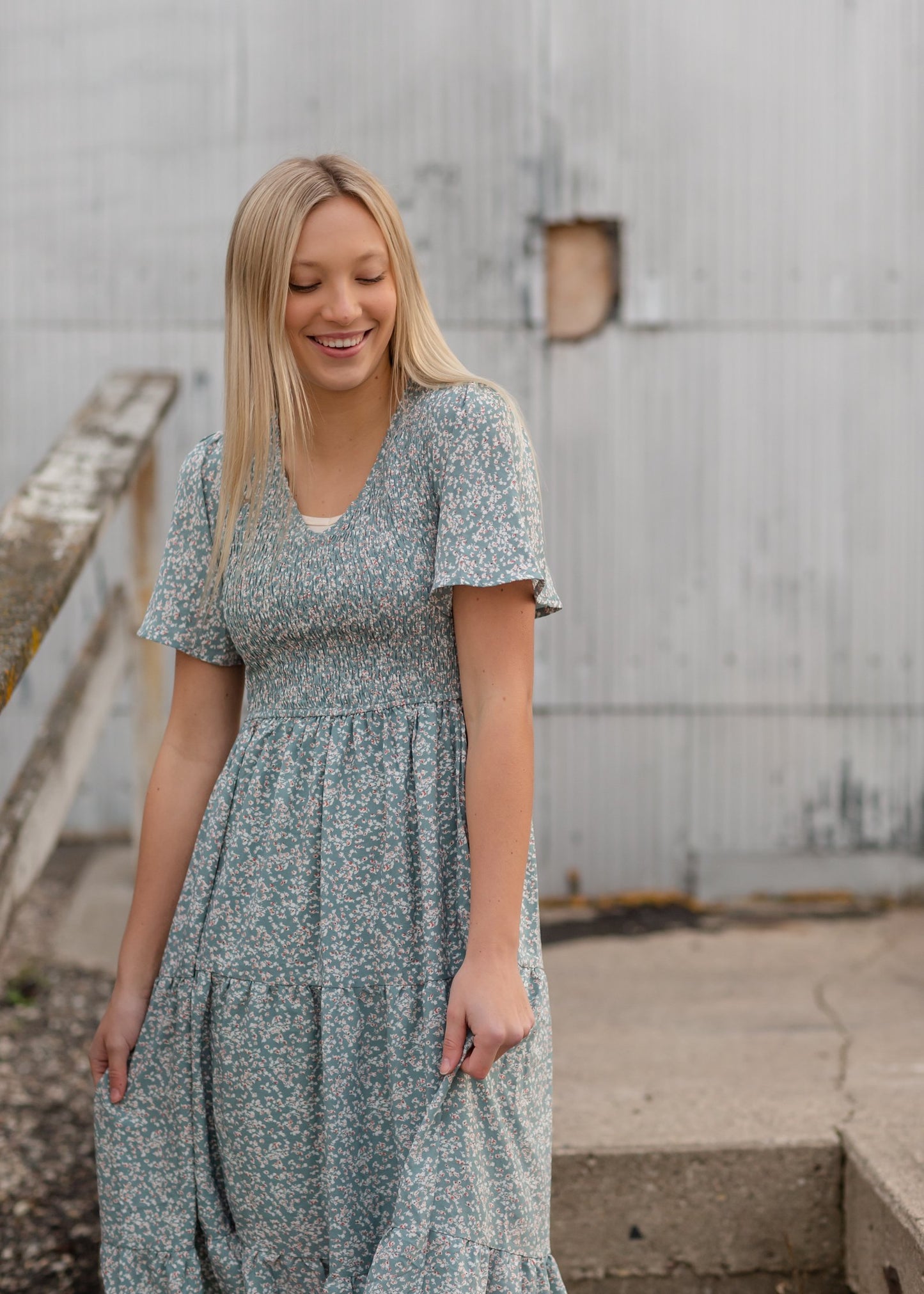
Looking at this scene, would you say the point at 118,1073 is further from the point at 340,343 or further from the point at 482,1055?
the point at 340,343

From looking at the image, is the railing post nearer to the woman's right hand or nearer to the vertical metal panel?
the vertical metal panel

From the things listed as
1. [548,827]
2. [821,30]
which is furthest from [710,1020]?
[821,30]

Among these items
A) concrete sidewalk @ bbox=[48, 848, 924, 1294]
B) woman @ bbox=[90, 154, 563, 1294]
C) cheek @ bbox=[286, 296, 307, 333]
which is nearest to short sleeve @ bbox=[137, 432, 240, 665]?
woman @ bbox=[90, 154, 563, 1294]

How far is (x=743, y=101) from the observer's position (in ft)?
11.5

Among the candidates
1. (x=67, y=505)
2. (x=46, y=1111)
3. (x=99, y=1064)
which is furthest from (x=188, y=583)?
(x=46, y=1111)

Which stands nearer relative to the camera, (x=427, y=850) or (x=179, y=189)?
(x=427, y=850)

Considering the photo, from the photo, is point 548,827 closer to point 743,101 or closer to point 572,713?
point 572,713

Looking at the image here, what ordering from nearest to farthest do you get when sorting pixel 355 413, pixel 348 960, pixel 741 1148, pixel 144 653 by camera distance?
pixel 348 960 → pixel 355 413 → pixel 741 1148 → pixel 144 653

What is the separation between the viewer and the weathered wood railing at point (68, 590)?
2094mm

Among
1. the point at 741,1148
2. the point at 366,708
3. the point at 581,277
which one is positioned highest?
the point at 581,277

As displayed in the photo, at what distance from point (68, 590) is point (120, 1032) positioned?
2.61 ft

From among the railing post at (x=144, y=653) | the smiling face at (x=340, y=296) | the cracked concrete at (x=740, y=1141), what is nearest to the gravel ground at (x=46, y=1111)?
the railing post at (x=144, y=653)

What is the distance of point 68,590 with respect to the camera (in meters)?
2.17

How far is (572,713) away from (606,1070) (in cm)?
136
